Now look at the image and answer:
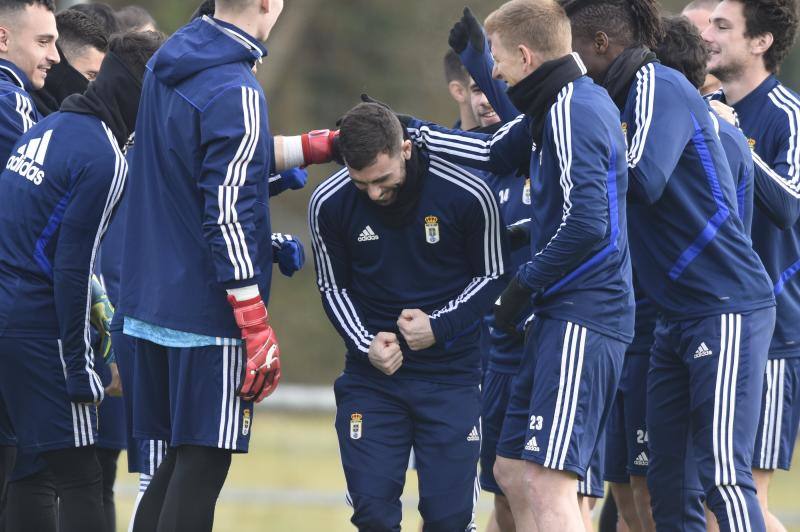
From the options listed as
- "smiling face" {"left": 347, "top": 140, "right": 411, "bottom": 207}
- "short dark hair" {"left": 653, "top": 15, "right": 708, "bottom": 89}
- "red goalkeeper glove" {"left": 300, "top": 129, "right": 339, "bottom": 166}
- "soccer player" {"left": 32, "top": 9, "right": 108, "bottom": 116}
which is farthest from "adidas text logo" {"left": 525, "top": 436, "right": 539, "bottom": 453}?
"soccer player" {"left": 32, "top": 9, "right": 108, "bottom": 116}

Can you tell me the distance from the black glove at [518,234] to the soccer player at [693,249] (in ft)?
2.23

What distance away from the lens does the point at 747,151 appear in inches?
225

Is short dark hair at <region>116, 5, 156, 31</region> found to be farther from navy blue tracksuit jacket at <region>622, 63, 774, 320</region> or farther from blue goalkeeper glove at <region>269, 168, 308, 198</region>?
navy blue tracksuit jacket at <region>622, 63, 774, 320</region>

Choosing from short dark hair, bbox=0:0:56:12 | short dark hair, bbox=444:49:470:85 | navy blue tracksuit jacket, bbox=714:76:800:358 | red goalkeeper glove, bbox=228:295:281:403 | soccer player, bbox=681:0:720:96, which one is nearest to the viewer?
red goalkeeper glove, bbox=228:295:281:403

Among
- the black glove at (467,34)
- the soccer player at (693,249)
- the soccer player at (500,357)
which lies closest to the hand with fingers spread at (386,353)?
the soccer player at (500,357)

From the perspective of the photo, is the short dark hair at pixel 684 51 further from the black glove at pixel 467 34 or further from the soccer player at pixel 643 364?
the black glove at pixel 467 34

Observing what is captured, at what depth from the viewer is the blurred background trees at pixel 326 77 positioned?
849 inches

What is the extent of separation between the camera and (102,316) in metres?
6.13

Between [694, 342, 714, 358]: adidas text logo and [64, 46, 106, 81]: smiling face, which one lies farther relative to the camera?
[64, 46, 106, 81]: smiling face

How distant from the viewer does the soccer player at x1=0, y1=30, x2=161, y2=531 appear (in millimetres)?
5496

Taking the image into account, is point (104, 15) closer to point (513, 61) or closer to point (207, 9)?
point (207, 9)

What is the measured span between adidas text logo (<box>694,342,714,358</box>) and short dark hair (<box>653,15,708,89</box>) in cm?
132

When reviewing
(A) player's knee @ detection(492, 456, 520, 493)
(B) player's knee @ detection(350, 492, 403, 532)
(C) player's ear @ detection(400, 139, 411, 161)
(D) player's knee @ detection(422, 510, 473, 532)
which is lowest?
(D) player's knee @ detection(422, 510, 473, 532)

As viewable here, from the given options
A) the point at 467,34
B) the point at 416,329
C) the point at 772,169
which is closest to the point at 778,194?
the point at 772,169
